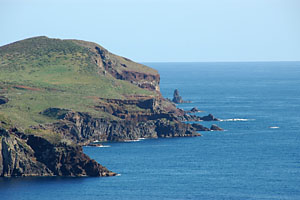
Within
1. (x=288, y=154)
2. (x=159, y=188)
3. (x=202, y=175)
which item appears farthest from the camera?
(x=288, y=154)

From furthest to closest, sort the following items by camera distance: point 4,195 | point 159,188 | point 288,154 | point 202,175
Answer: point 288,154 → point 202,175 → point 159,188 → point 4,195

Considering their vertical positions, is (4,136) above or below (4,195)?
above

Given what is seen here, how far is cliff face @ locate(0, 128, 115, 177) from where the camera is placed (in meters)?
159

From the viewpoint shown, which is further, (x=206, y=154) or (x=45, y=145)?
(x=206, y=154)

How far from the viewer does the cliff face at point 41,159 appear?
158875 millimetres

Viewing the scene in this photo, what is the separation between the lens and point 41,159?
161875 millimetres

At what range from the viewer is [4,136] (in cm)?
15825

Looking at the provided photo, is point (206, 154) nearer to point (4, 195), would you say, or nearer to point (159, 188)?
point (159, 188)

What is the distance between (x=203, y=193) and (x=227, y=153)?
4795 cm

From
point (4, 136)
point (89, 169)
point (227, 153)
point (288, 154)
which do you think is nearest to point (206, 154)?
point (227, 153)

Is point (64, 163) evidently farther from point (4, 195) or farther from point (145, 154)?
point (145, 154)

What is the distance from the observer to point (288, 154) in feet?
640

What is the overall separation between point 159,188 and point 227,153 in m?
46.0

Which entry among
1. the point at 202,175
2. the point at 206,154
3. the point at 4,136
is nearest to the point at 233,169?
the point at 202,175
